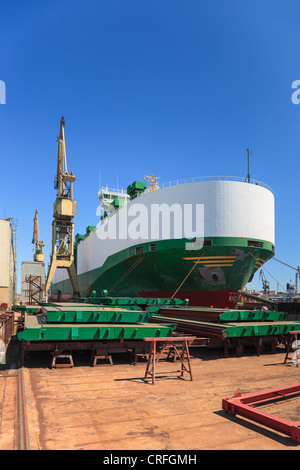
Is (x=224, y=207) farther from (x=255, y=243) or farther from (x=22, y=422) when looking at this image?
(x=22, y=422)

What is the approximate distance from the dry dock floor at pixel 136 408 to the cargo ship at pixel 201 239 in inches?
533

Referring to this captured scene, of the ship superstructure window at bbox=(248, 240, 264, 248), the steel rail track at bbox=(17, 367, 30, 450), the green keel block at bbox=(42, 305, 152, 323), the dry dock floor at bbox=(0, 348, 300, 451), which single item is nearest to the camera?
the steel rail track at bbox=(17, 367, 30, 450)

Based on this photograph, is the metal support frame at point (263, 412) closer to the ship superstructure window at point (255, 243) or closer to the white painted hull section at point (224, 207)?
the white painted hull section at point (224, 207)

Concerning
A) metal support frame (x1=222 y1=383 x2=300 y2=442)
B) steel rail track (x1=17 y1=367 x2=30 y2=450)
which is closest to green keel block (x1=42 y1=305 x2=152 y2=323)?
steel rail track (x1=17 y1=367 x2=30 y2=450)

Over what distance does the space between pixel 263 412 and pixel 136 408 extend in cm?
212

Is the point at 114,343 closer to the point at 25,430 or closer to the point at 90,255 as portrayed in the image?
the point at 25,430

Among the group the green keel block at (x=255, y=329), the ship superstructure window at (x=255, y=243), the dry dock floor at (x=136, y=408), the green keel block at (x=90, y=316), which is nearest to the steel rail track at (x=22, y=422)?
the dry dock floor at (x=136, y=408)

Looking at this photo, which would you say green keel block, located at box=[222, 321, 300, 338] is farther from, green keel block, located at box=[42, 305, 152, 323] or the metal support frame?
the metal support frame

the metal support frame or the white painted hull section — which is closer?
the metal support frame

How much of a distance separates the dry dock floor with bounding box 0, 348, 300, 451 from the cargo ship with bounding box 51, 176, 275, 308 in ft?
44.4

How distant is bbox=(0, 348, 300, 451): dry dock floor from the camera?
4.46 meters

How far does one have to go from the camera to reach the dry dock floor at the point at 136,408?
4.46 m
